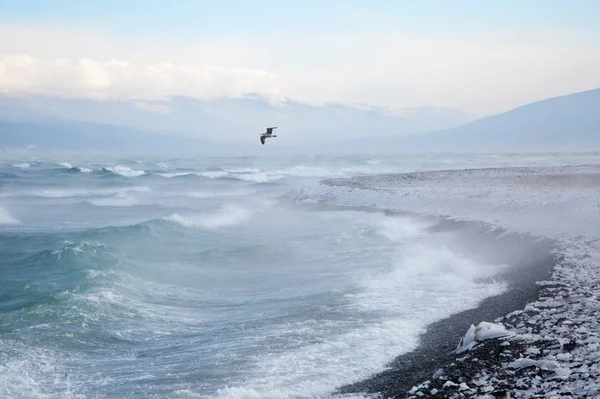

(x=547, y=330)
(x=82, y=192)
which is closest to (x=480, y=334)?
(x=547, y=330)

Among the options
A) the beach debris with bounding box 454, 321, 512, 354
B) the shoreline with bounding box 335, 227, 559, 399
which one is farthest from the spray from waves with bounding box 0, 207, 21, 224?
the beach debris with bounding box 454, 321, 512, 354

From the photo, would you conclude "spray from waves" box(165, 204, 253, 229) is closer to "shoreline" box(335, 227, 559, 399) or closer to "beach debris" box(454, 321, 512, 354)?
"shoreline" box(335, 227, 559, 399)

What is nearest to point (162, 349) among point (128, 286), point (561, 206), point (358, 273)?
point (128, 286)

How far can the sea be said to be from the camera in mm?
10125

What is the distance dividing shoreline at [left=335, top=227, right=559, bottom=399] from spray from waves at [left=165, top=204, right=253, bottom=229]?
2089 cm

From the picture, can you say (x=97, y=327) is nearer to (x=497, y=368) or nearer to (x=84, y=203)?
(x=497, y=368)

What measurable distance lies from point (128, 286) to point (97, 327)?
4312 millimetres

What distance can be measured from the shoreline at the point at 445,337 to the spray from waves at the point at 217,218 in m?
20.9

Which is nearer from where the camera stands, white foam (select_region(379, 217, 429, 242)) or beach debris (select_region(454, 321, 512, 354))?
beach debris (select_region(454, 321, 512, 354))

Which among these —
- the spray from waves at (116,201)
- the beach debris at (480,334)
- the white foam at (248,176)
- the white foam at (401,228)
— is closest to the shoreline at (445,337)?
the beach debris at (480,334)

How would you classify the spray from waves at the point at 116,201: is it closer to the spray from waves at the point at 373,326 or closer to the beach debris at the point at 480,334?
the spray from waves at the point at 373,326

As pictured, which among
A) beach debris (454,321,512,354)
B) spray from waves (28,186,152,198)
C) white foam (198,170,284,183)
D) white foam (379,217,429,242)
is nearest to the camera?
beach debris (454,321,512,354)

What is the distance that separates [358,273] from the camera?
18.0m

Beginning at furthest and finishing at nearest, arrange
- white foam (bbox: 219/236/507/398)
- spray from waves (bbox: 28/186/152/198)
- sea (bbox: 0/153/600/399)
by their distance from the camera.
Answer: spray from waves (bbox: 28/186/152/198) < sea (bbox: 0/153/600/399) < white foam (bbox: 219/236/507/398)
